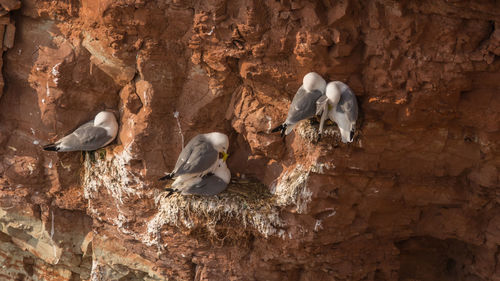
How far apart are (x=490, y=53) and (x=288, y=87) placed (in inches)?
60.9

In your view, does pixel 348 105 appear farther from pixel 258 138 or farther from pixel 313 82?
pixel 258 138

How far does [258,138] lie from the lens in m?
5.18

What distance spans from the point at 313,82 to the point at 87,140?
2280 mm

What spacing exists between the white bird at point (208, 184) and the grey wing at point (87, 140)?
91 centimetres

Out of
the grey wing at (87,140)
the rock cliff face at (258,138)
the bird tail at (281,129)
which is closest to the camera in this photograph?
the rock cliff face at (258,138)

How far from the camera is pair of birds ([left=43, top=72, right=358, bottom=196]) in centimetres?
452

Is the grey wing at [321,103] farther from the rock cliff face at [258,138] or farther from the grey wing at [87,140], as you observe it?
the grey wing at [87,140]

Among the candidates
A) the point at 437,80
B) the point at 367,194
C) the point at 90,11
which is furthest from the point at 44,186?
the point at 437,80

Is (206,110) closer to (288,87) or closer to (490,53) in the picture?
(288,87)

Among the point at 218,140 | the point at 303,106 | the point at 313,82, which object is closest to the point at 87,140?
the point at 218,140

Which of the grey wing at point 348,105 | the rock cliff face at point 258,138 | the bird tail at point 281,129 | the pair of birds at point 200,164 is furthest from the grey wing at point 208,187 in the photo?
the grey wing at point 348,105

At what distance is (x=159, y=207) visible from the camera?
5562 millimetres

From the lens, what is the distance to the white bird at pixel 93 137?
5.53 metres

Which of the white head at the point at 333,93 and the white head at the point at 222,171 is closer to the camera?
the white head at the point at 333,93
